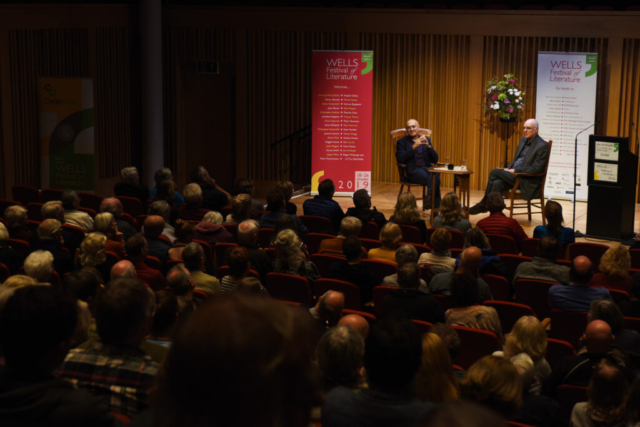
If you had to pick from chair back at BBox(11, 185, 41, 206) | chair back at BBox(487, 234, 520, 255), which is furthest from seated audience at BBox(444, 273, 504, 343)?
chair back at BBox(11, 185, 41, 206)

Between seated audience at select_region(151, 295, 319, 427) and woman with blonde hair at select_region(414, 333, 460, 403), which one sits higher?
seated audience at select_region(151, 295, 319, 427)

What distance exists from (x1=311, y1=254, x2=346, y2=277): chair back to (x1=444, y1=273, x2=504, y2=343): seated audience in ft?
4.98

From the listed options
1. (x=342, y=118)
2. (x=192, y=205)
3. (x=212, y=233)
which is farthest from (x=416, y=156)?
(x=212, y=233)

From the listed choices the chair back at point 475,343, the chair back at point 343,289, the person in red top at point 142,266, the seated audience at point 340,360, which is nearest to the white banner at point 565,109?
the chair back at point 343,289

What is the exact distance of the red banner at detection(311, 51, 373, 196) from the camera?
418 inches

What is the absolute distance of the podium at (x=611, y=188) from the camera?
834 centimetres

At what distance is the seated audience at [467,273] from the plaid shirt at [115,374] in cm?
322

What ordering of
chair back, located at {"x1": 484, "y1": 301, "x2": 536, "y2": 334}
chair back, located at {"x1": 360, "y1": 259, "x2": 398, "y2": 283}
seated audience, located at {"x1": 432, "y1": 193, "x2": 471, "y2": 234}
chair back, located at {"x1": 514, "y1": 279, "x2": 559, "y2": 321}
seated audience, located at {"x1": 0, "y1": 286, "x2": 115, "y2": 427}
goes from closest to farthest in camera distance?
seated audience, located at {"x1": 0, "y1": 286, "x2": 115, "y2": 427} → chair back, located at {"x1": 484, "y1": 301, "x2": 536, "y2": 334} → chair back, located at {"x1": 514, "y1": 279, "x2": 559, "y2": 321} → chair back, located at {"x1": 360, "y1": 259, "x2": 398, "y2": 283} → seated audience, located at {"x1": 432, "y1": 193, "x2": 471, "y2": 234}

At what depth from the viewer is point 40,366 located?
1.88 metres

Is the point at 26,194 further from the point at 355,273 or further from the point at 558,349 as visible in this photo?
the point at 558,349

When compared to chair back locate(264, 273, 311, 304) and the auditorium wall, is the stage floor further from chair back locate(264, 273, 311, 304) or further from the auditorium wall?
chair back locate(264, 273, 311, 304)

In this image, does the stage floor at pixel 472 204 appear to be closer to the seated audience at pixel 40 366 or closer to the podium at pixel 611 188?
the podium at pixel 611 188

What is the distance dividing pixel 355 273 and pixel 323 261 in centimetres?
64

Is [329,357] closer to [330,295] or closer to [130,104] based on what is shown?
[330,295]
